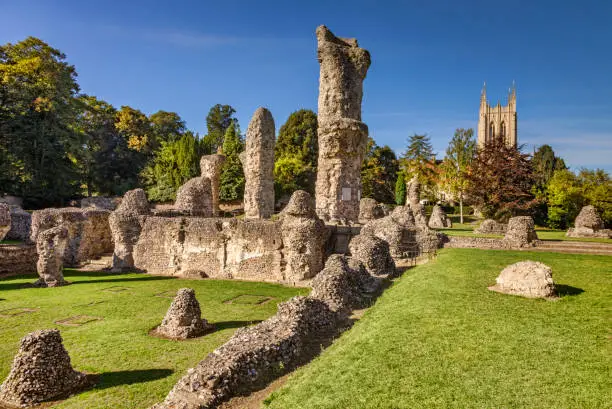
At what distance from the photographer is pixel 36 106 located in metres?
37.4

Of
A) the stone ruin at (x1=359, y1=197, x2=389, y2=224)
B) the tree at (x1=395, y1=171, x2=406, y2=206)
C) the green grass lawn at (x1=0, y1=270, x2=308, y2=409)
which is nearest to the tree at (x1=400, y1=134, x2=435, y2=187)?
the tree at (x1=395, y1=171, x2=406, y2=206)

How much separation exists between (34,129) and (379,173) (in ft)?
118

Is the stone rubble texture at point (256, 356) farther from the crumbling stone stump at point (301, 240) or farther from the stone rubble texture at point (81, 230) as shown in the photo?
the stone rubble texture at point (81, 230)

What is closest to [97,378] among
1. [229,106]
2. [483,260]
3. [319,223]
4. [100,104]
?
[319,223]

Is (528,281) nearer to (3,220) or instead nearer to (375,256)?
(375,256)

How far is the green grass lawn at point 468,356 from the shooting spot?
4.80m

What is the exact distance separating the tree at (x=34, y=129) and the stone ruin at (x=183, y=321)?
114 feet

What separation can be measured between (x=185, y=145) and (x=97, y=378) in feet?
125

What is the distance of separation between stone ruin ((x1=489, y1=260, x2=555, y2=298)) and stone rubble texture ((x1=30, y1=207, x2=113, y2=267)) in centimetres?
1760

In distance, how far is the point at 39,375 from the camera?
621 cm

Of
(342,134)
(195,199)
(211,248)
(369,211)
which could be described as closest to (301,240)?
(211,248)

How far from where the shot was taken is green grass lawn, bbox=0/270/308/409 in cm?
646

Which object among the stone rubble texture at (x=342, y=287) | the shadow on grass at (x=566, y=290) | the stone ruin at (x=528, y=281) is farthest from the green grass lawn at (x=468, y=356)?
the stone rubble texture at (x=342, y=287)

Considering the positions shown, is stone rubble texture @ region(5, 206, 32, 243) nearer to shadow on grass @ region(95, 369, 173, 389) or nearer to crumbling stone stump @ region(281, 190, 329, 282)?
crumbling stone stump @ region(281, 190, 329, 282)
